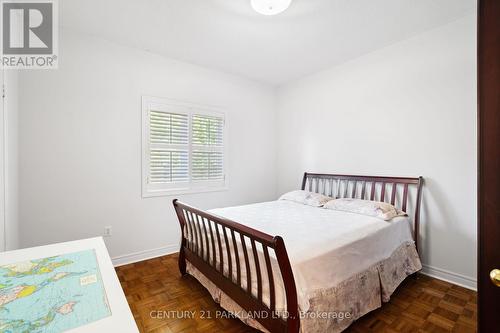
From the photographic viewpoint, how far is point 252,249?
149 centimetres

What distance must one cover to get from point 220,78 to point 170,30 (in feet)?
3.95

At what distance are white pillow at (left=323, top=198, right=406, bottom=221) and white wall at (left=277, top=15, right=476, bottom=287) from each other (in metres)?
0.47

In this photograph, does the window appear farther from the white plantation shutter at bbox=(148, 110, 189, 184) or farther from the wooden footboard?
the wooden footboard

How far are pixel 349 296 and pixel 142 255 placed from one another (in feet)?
8.14

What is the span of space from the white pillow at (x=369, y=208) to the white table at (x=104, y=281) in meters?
2.33

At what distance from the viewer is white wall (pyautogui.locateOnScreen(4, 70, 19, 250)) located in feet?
5.93

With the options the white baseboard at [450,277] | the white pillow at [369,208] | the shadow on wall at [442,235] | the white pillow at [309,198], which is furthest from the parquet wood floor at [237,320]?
the white pillow at [309,198]

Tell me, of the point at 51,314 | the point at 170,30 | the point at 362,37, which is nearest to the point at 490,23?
the point at 51,314

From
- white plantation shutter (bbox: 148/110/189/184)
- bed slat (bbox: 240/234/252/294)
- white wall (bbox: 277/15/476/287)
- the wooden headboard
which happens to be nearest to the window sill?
white plantation shutter (bbox: 148/110/189/184)

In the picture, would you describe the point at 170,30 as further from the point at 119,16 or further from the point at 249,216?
the point at 249,216

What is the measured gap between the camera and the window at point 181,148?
9.69ft

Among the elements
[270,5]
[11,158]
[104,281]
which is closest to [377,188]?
[270,5]

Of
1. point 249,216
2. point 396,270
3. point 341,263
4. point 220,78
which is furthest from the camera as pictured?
point 220,78

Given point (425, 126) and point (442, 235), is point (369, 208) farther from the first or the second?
point (425, 126)
